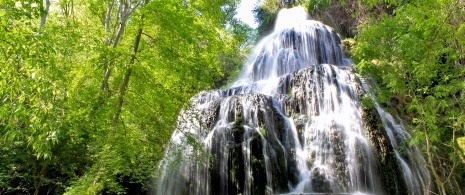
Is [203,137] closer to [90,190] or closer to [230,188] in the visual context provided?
[230,188]

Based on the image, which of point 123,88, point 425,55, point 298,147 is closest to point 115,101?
point 123,88

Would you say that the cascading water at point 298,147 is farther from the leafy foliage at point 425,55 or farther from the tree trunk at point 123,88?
the leafy foliage at point 425,55

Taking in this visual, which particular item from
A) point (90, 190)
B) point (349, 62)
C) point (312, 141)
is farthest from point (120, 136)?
point (349, 62)

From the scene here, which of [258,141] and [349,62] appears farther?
[349,62]

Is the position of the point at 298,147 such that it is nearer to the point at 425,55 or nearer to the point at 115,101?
the point at 425,55

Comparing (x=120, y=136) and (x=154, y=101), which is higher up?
(x=154, y=101)

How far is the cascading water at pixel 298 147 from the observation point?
8.99 metres

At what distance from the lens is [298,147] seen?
10.4 metres

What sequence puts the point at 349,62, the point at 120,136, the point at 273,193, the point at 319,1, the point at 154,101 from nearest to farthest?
1. the point at 120,136
2. the point at 154,101
3. the point at 273,193
4. the point at 349,62
5. the point at 319,1

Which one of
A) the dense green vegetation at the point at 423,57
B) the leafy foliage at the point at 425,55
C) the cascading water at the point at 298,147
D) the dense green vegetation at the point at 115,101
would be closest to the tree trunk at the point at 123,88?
the dense green vegetation at the point at 115,101

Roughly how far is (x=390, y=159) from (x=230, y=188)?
5.03 meters

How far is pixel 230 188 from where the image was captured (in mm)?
8977

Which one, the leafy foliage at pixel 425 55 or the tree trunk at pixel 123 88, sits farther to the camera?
the tree trunk at pixel 123 88

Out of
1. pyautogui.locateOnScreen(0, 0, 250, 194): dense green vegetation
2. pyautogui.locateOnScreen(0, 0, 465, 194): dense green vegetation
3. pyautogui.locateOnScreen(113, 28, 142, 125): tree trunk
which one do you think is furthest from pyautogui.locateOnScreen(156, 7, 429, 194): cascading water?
pyautogui.locateOnScreen(113, 28, 142, 125): tree trunk
